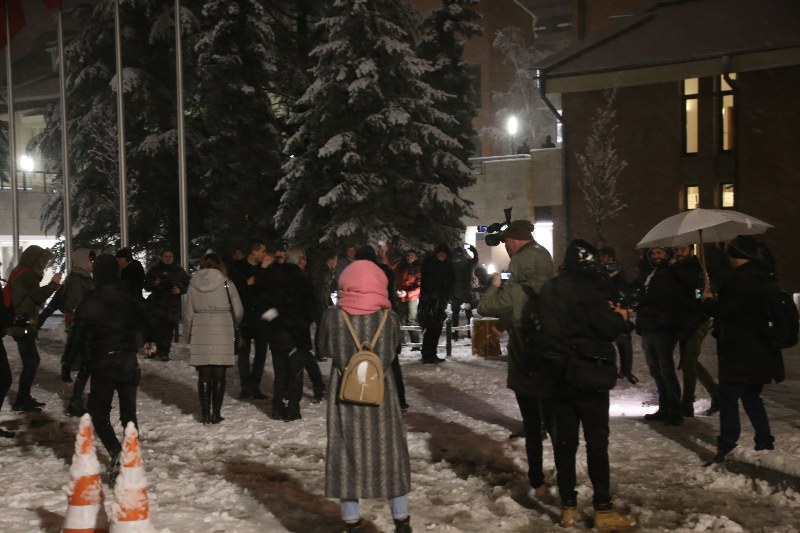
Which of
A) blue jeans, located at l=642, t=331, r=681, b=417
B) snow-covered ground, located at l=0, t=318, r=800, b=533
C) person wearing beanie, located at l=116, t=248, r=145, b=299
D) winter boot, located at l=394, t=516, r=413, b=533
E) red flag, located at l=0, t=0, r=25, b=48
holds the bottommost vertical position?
snow-covered ground, located at l=0, t=318, r=800, b=533

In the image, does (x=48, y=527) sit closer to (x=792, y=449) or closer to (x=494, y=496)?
(x=494, y=496)

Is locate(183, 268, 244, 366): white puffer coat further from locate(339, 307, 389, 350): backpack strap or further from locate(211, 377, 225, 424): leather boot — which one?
locate(339, 307, 389, 350): backpack strap

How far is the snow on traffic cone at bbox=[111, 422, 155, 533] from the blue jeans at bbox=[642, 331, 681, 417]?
683cm

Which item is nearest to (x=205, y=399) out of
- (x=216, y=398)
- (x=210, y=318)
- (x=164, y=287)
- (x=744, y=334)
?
(x=216, y=398)

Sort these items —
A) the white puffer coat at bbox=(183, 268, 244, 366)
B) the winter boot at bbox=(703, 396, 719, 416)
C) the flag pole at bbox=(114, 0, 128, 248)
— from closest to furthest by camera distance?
the white puffer coat at bbox=(183, 268, 244, 366) < the winter boot at bbox=(703, 396, 719, 416) < the flag pole at bbox=(114, 0, 128, 248)

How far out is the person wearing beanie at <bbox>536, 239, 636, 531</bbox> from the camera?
6.68 metres

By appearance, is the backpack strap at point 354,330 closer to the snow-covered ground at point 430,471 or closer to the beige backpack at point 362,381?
the beige backpack at point 362,381

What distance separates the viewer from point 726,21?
105ft

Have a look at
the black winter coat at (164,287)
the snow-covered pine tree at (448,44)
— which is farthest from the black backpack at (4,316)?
the snow-covered pine tree at (448,44)

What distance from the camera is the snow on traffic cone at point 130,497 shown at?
500 centimetres

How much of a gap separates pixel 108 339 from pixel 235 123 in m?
20.2

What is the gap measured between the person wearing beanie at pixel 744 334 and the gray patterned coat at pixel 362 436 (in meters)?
3.32

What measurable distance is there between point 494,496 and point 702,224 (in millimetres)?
4992

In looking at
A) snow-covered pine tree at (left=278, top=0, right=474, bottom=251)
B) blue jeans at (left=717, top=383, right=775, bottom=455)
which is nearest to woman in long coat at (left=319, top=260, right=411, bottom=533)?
blue jeans at (left=717, top=383, right=775, bottom=455)
